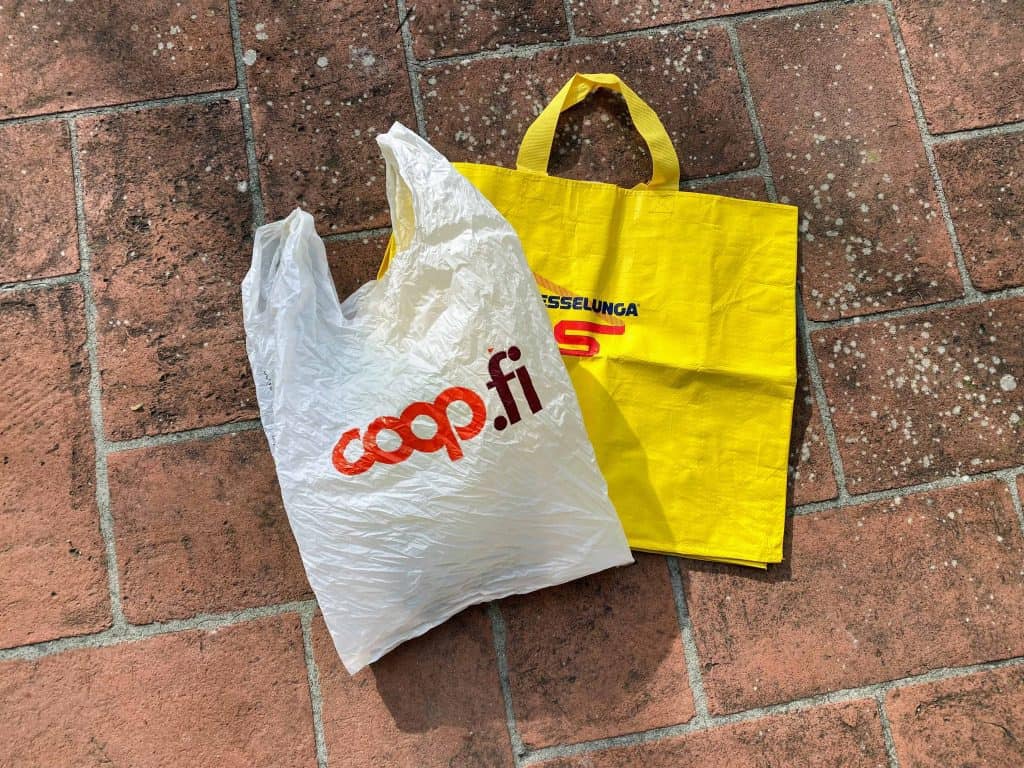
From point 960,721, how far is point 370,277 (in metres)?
1.17

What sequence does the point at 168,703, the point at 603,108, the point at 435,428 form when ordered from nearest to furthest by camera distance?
the point at 435,428
the point at 168,703
the point at 603,108

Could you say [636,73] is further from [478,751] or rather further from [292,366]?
[478,751]

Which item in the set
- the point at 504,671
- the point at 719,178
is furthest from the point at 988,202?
the point at 504,671

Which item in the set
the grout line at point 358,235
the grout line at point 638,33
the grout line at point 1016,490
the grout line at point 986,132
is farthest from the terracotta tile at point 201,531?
the grout line at point 986,132

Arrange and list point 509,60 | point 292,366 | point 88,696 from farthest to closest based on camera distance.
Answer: point 509,60 → point 88,696 → point 292,366

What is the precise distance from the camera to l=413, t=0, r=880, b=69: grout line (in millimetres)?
1291

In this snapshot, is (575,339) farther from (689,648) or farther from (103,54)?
(103,54)

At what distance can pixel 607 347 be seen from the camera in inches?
46.7

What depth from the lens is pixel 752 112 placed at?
130 cm

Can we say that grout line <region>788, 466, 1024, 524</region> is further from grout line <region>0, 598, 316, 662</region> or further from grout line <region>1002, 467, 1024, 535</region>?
grout line <region>0, 598, 316, 662</region>

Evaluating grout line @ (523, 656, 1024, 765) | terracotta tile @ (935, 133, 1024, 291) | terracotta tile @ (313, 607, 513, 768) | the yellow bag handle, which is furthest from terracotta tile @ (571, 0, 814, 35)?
grout line @ (523, 656, 1024, 765)

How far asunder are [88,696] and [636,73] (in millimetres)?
1311

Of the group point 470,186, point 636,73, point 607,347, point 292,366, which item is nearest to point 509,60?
point 636,73

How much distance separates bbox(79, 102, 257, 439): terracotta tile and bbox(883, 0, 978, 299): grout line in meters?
1.11
